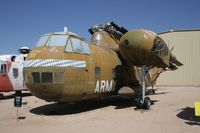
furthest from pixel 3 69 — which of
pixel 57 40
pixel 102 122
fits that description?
pixel 102 122

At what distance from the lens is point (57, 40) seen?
36.9 ft

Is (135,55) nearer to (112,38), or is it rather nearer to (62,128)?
(112,38)

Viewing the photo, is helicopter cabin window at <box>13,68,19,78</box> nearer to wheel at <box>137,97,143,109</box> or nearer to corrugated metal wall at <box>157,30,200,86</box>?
wheel at <box>137,97,143,109</box>

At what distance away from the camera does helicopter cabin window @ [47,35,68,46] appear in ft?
36.3

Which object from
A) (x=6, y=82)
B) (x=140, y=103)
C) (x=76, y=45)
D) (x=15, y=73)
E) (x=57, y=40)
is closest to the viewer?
(x=57, y=40)

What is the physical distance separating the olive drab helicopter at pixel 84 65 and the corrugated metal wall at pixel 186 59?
21.8 metres

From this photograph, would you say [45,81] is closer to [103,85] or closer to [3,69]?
[103,85]

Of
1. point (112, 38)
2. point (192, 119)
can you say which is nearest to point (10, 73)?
point (112, 38)

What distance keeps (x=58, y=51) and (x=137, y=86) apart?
20.6 ft

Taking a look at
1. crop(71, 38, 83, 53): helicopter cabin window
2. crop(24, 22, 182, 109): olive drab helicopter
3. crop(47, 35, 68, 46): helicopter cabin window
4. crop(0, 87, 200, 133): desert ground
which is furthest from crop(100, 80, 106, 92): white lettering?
crop(47, 35, 68, 46): helicopter cabin window

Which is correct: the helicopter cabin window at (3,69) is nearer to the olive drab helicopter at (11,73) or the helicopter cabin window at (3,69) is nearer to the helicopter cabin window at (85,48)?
the olive drab helicopter at (11,73)

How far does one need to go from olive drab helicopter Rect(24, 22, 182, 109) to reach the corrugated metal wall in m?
21.8

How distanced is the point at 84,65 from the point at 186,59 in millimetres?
26679

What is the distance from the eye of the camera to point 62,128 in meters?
8.81
